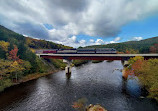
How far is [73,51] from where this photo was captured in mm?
51625

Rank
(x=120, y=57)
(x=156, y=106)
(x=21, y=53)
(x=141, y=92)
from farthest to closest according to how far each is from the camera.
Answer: (x=21, y=53), (x=120, y=57), (x=141, y=92), (x=156, y=106)

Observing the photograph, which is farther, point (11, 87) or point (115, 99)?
point (11, 87)

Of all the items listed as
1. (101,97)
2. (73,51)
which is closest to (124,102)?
(101,97)

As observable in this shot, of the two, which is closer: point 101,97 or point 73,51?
point 101,97

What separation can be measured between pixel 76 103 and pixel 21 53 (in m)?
40.7

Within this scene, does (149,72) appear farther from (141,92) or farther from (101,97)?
(101,97)

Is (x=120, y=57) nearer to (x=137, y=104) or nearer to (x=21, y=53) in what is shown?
(x=137, y=104)

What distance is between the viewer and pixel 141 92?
85.0ft

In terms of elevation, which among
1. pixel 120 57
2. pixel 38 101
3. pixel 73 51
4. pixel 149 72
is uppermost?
pixel 73 51

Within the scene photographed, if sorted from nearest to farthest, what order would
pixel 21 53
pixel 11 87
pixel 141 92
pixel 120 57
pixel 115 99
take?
pixel 115 99
pixel 141 92
pixel 11 87
pixel 120 57
pixel 21 53

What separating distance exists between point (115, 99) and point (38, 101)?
22060mm

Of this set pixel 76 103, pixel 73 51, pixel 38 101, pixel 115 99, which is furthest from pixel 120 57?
pixel 38 101

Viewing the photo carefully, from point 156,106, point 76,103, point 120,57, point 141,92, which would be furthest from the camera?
point 120,57

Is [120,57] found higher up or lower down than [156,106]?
higher up
